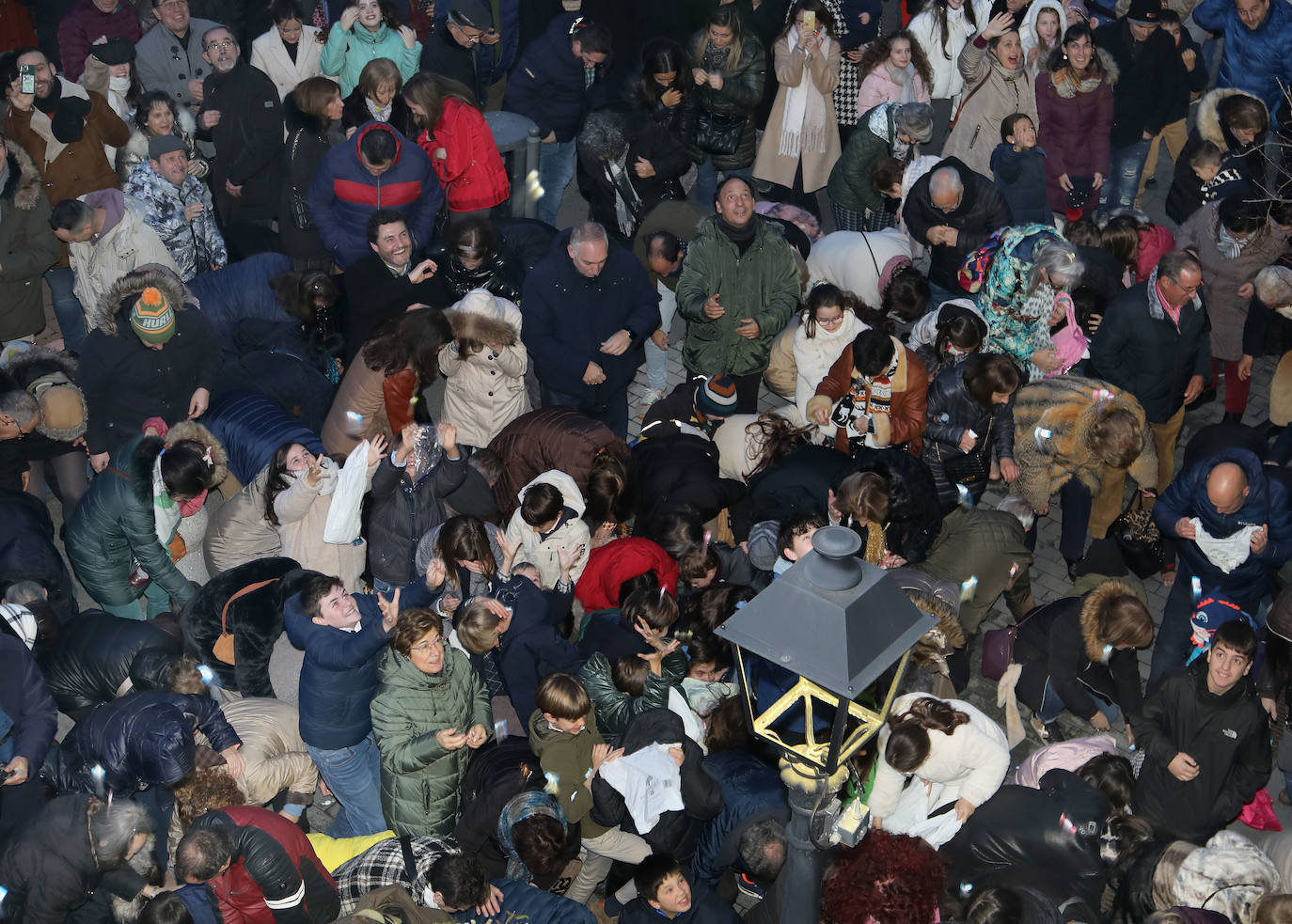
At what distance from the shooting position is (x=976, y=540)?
7762 mm

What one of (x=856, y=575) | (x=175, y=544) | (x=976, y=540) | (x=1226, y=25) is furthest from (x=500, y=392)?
(x=1226, y=25)

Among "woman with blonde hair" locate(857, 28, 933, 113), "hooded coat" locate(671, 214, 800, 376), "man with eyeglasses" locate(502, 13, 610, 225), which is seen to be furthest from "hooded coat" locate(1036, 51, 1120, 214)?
"man with eyeglasses" locate(502, 13, 610, 225)

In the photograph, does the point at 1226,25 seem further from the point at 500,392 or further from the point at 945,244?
the point at 500,392

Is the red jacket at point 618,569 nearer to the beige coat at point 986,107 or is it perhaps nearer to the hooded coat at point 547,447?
the hooded coat at point 547,447

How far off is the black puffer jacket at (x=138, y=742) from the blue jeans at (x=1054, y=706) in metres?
3.93

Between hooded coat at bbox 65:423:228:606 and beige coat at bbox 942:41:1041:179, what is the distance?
19.3 ft

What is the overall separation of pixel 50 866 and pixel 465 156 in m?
5.38

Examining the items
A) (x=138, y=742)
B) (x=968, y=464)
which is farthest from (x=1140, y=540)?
(x=138, y=742)

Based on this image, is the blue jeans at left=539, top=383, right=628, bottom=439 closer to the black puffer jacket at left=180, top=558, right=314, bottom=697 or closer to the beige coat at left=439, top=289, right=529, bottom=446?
the beige coat at left=439, top=289, right=529, bottom=446

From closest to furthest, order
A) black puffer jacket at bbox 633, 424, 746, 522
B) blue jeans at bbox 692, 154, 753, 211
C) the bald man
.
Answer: the bald man < black puffer jacket at bbox 633, 424, 746, 522 < blue jeans at bbox 692, 154, 753, 211

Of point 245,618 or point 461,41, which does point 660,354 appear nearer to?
point 461,41

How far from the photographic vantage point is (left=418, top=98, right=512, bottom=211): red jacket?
9.84 meters

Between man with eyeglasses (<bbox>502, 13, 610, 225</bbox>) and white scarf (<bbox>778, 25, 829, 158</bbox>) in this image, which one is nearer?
man with eyeglasses (<bbox>502, 13, 610, 225</bbox>)

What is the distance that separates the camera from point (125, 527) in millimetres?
7605
